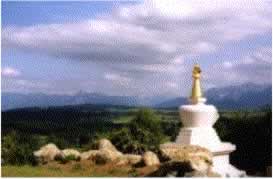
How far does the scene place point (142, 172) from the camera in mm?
8523

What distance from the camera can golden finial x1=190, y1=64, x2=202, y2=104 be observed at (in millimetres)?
9234

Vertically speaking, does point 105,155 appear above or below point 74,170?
above

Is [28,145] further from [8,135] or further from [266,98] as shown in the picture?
[266,98]

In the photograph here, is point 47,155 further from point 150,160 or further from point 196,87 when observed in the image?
point 196,87

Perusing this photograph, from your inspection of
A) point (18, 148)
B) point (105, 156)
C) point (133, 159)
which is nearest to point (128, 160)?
point (133, 159)

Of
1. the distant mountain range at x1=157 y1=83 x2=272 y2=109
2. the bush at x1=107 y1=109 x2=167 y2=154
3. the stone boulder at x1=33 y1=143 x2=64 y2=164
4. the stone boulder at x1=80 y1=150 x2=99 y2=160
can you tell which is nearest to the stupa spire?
the distant mountain range at x1=157 y1=83 x2=272 y2=109

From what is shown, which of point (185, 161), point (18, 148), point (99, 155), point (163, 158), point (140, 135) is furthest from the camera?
point (140, 135)

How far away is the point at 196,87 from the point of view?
30.3 feet

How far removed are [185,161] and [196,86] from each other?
1640mm

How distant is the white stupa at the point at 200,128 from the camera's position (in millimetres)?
9188

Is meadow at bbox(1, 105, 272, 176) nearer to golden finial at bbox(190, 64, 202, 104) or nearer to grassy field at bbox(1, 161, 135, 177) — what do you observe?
grassy field at bbox(1, 161, 135, 177)

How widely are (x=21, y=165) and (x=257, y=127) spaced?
4.38m

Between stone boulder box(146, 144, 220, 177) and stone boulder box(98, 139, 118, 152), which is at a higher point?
stone boulder box(98, 139, 118, 152)

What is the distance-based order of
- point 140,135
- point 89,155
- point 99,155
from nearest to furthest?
point 99,155 < point 89,155 < point 140,135
